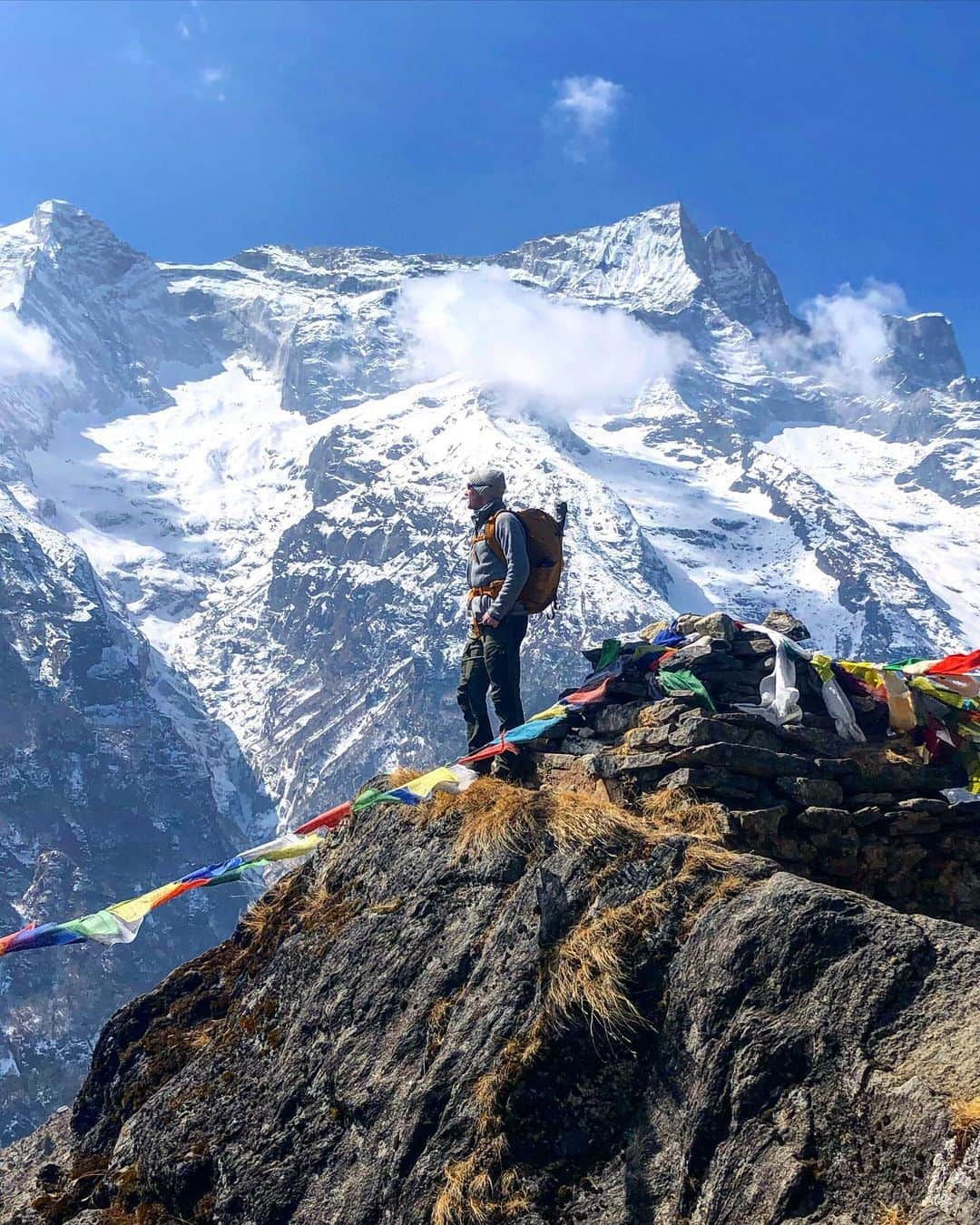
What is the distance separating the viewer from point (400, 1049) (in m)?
8.02

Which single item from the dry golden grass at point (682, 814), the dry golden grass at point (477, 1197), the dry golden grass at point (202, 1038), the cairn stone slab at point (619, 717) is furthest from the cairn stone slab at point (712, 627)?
the dry golden grass at point (477, 1197)

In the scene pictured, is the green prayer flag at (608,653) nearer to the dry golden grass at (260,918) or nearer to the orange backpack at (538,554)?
the orange backpack at (538,554)

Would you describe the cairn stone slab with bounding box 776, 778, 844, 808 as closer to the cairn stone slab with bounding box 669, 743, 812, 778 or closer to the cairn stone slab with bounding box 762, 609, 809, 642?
the cairn stone slab with bounding box 669, 743, 812, 778

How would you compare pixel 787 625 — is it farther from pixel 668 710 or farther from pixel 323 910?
pixel 323 910

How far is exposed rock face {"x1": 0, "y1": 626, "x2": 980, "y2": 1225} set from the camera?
20.1 ft

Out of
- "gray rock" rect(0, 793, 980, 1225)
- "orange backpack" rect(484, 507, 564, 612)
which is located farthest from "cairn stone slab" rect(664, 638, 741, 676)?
"gray rock" rect(0, 793, 980, 1225)

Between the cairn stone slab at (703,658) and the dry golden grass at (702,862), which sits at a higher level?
the cairn stone slab at (703,658)

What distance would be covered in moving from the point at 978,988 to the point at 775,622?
958 centimetres

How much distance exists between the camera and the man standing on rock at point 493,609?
12.4 m

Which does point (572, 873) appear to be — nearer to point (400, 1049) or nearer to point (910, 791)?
point (400, 1049)

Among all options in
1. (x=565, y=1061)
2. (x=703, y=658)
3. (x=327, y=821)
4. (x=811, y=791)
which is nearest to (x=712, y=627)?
(x=703, y=658)

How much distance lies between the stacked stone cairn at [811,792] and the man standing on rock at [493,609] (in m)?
1.82

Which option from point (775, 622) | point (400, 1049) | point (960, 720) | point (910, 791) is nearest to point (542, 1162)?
point (400, 1049)

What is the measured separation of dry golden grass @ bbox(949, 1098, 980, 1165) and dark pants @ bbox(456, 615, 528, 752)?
24.6 feet
